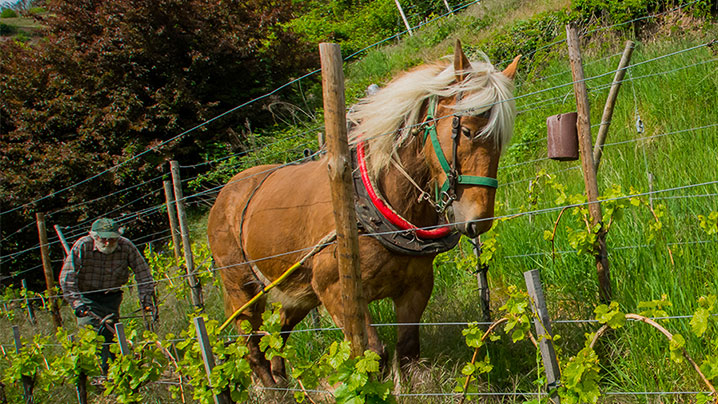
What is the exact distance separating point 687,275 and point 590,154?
0.85 m

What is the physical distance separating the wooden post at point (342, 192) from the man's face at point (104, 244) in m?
4.17

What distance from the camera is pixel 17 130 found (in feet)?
41.9

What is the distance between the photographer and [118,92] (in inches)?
478

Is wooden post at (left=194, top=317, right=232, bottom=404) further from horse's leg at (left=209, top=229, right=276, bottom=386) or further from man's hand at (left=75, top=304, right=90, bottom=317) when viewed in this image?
man's hand at (left=75, top=304, right=90, bottom=317)

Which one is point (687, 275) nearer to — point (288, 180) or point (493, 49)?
point (288, 180)

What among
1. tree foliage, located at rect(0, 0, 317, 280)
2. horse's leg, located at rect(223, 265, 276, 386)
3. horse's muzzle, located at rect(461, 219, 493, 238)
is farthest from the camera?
tree foliage, located at rect(0, 0, 317, 280)

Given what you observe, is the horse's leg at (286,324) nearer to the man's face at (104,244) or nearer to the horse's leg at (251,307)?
the horse's leg at (251,307)

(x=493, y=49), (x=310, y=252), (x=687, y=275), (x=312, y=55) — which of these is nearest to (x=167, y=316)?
(x=310, y=252)

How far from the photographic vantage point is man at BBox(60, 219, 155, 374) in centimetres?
524

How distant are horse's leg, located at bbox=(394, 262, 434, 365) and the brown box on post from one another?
1041mm

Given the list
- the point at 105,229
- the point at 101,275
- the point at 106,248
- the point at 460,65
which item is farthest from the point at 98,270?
the point at 460,65

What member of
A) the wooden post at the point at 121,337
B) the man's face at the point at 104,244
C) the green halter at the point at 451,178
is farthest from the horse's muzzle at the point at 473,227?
the man's face at the point at 104,244

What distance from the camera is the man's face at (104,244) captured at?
17.9ft

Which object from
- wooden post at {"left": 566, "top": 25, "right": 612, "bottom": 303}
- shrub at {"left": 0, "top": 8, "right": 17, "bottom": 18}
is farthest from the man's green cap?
shrub at {"left": 0, "top": 8, "right": 17, "bottom": 18}
